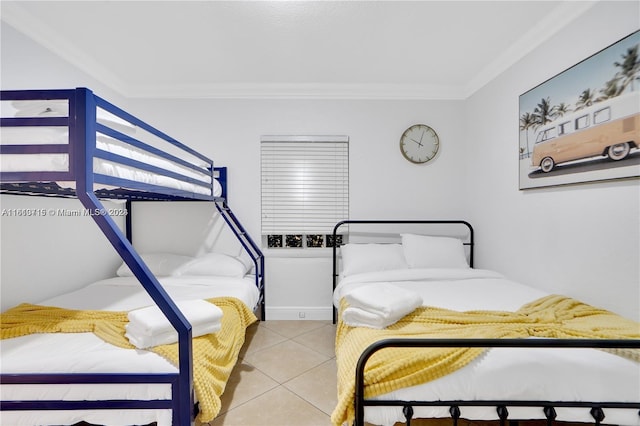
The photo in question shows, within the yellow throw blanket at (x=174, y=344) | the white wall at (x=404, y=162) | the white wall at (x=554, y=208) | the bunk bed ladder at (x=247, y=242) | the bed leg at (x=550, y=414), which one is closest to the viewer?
the bed leg at (x=550, y=414)

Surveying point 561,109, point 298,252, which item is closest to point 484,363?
point 561,109

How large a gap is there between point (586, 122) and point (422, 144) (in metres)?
1.52

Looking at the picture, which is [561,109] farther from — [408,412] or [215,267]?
[215,267]

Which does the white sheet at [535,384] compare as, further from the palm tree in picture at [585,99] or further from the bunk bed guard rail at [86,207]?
the palm tree in picture at [585,99]

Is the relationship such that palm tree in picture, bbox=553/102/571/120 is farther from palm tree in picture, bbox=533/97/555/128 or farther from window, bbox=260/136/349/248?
window, bbox=260/136/349/248

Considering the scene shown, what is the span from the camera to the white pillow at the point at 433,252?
2.85 m

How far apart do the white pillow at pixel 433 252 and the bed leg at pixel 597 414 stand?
1.73 metres

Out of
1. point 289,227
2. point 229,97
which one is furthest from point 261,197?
point 229,97

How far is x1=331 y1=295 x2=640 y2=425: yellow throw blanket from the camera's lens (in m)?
1.16

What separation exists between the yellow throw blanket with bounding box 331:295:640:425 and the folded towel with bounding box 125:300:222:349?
0.72m

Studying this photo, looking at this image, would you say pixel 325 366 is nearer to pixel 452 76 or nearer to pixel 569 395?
pixel 569 395

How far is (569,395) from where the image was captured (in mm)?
1135

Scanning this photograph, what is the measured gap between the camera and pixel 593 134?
71.1 inches

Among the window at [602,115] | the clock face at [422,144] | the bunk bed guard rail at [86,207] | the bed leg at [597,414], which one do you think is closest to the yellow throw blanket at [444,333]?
the bed leg at [597,414]
